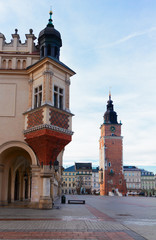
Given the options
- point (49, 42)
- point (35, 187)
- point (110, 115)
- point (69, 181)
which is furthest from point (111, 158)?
point (35, 187)

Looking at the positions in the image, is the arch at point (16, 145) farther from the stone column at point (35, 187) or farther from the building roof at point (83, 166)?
the building roof at point (83, 166)

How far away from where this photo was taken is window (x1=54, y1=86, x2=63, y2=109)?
66.9 ft

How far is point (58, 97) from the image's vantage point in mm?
20438

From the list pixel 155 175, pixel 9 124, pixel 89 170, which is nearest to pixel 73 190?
pixel 89 170

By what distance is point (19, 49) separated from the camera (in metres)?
22.7

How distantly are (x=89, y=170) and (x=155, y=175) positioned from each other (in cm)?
3934

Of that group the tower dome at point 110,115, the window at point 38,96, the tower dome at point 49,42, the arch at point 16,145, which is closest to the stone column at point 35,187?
the arch at point 16,145

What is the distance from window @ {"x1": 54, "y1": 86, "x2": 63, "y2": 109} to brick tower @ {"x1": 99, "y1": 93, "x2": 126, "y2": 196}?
256ft

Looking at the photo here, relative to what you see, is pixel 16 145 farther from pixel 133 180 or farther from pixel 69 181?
pixel 133 180

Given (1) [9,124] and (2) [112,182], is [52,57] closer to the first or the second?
(1) [9,124]

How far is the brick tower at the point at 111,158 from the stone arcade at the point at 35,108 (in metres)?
77.5

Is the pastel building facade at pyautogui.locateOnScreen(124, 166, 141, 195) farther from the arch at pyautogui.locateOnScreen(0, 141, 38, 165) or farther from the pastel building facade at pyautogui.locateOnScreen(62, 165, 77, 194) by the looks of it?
the arch at pyautogui.locateOnScreen(0, 141, 38, 165)

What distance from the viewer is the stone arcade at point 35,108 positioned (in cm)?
1916

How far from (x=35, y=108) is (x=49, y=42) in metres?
6.07
